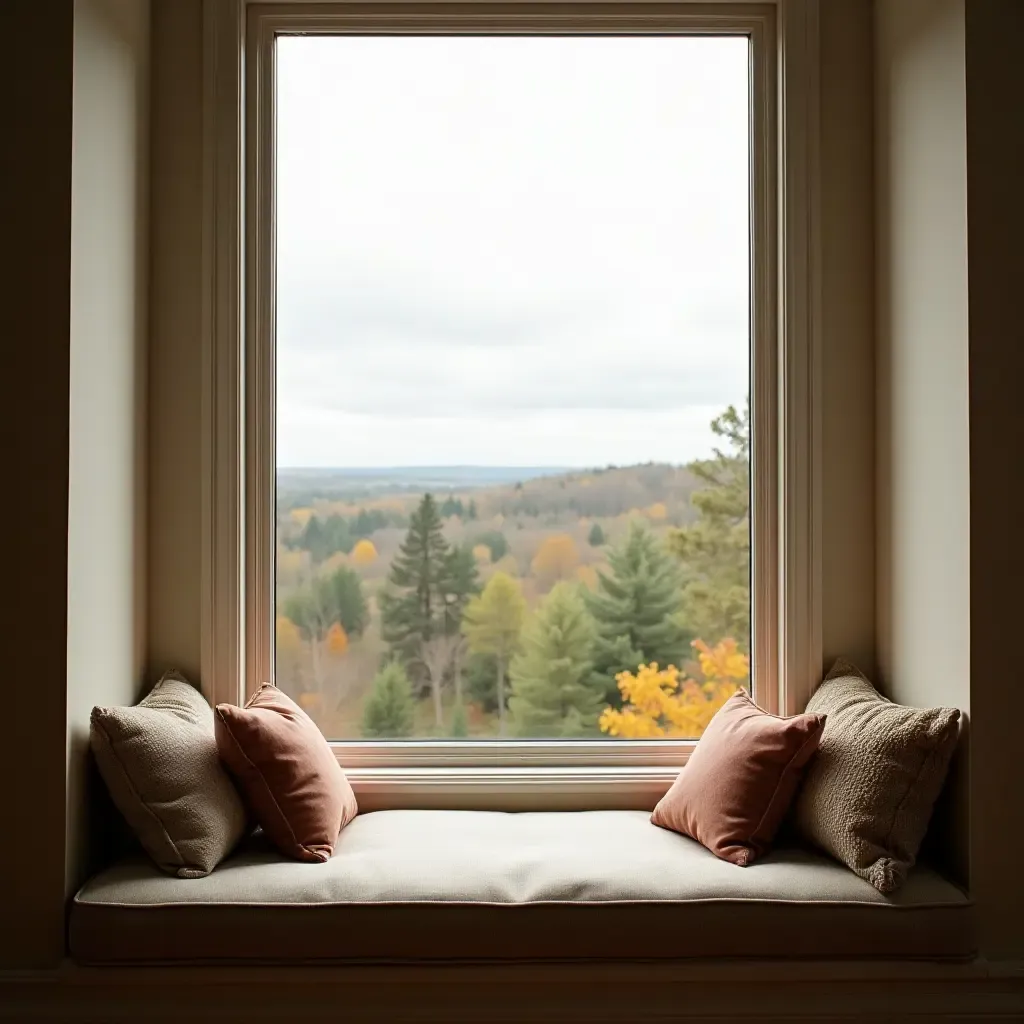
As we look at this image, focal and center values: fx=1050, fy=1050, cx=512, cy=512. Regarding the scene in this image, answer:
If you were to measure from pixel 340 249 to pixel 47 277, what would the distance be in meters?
0.79

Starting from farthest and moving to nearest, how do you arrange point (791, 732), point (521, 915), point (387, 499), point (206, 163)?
point (387, 499)
point (206, 163)
point (791, 732)
point (521, 915)

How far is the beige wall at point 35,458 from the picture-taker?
205 centimetres

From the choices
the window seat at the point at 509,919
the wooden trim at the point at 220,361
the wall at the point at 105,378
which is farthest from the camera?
the wooden trim at the point at 220,361

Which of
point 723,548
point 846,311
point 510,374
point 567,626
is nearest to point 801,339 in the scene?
point 846,311

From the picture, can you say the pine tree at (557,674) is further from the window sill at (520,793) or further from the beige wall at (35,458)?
the beige wall at (35,458)

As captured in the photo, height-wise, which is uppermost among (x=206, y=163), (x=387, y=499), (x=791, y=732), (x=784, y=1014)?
(x=206, y=163)

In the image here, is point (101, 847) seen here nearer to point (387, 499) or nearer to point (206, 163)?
point (387, 499)

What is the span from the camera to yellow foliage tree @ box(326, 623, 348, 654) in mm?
2666

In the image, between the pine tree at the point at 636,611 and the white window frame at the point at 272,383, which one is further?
the pine tree at the point at 636,611

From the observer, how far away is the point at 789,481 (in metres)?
2.55

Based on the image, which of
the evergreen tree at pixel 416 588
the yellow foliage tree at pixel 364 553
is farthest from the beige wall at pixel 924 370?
the yellow foliage tree at pixel 364 553

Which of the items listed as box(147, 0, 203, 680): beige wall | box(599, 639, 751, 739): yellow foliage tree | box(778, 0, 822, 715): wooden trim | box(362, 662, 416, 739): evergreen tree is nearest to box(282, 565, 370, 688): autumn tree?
box(362, 662, 416, 739): evergreen tree

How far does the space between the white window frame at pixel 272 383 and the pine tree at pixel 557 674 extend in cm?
6

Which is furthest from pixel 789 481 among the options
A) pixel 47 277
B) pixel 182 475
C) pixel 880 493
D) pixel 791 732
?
pixel 47 277
